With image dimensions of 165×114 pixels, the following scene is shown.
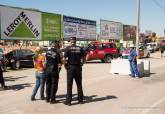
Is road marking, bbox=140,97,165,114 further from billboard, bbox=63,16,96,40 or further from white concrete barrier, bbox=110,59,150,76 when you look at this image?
billboard, bbox=63,16,96,40

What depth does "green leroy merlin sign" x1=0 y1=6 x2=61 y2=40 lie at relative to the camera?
27641 mm

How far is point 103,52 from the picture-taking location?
3231 cm

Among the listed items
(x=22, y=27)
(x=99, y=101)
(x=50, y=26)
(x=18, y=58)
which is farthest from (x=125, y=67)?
(x=50, y=26)

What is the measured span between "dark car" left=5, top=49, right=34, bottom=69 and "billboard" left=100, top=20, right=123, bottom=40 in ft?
61.7

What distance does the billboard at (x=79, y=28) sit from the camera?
35.8 metres

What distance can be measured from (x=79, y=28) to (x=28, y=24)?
29.8 feet

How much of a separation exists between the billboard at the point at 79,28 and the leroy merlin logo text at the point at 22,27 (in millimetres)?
5137

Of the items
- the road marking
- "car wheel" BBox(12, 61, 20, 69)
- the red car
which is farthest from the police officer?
the red car

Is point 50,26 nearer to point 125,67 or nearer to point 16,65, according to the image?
point 16,65

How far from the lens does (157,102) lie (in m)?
10.9

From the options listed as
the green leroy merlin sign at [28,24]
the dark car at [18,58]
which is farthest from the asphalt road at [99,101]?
the green leroy merlin sign at [28,24]

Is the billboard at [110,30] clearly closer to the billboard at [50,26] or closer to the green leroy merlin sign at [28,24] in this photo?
the billboard at [50,26]

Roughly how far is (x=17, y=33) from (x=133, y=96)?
18806 millimetres

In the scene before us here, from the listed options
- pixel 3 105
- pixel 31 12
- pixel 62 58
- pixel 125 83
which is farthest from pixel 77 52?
pixel 31 12
